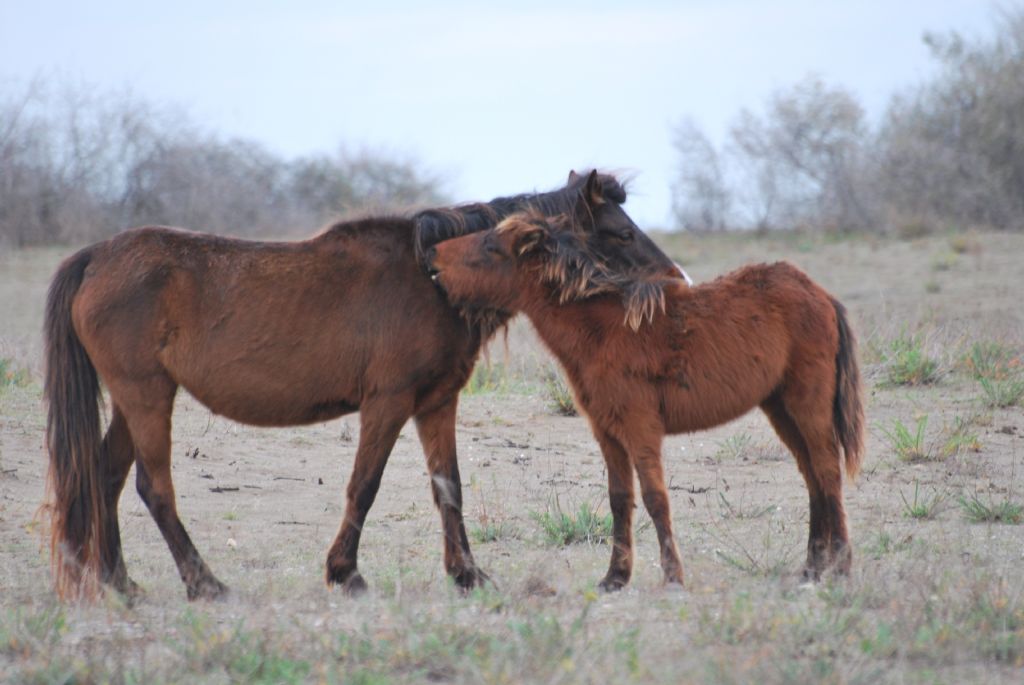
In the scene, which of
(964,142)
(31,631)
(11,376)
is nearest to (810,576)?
(31,631)

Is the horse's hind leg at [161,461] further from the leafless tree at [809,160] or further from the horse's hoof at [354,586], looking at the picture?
the leafless tree at [809,160]

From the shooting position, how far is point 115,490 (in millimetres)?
5832

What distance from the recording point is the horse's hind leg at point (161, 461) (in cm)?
552

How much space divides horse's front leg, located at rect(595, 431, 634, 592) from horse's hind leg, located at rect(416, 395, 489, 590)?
737mm

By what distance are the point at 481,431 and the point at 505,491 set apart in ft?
4.81

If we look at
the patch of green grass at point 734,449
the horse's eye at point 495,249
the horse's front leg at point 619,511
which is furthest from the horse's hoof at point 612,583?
the patch of green grass at point 734,449

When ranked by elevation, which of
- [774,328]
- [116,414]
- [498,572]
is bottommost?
[498,572]

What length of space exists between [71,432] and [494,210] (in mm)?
2332

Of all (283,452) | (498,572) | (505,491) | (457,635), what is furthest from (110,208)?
(457,635)

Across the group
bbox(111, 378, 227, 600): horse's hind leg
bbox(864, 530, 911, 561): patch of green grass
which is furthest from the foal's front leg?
bbox(111, 378, 227, 600): horse's hind leg

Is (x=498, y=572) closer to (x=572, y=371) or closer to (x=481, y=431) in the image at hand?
(x=572, y=371)

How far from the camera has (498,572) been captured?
6.06 meters

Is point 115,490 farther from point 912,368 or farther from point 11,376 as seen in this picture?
point 912,368

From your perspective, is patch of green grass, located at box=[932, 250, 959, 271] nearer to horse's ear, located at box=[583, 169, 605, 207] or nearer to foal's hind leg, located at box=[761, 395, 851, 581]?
horse's ear, located at box=[583, 169, 605, 207]
